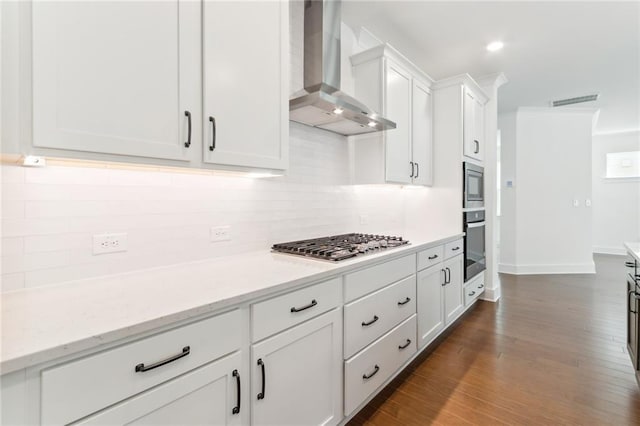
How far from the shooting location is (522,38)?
116 inches

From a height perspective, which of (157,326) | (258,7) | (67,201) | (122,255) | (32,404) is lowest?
(32,404)

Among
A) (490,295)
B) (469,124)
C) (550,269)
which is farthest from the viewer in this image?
(550,269)

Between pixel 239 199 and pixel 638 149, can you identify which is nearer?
pixel 239 199

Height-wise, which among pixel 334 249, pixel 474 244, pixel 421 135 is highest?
pixel 421 135

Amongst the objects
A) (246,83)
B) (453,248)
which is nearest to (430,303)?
(453,248)

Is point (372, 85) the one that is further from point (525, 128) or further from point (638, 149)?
point (638, 149)

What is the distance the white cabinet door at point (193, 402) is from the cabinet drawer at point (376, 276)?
0.70m

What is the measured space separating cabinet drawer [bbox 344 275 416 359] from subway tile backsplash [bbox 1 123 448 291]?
74 cm

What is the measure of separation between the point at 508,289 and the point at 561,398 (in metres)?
2.70

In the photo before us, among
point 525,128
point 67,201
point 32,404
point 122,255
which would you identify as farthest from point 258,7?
point 525,128

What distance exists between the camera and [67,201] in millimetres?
1257

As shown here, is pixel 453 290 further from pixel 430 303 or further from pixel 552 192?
pixel 552 192

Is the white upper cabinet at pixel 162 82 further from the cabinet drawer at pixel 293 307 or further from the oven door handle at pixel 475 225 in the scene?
the oven door handle at pixel 475 225

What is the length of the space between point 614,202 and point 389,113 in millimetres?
7498
